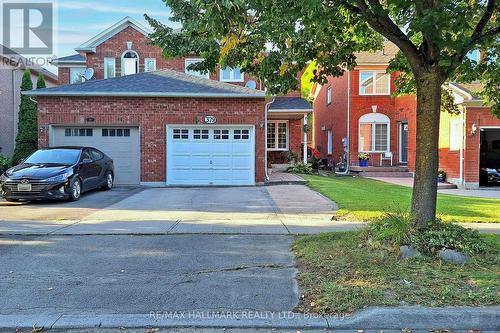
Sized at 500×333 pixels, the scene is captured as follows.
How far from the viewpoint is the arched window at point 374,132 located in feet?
86.3

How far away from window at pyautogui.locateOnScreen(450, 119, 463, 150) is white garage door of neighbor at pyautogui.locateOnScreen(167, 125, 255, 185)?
29.4 ft

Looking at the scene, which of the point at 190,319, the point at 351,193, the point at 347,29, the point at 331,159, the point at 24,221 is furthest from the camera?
the point at 331,159

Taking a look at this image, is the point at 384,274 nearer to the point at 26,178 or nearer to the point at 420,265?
the point at 420,265

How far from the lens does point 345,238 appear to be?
736 centimetres

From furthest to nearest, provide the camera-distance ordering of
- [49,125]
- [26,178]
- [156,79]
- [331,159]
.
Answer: [331,159] → [156,79] → [49,125] → [26,178]

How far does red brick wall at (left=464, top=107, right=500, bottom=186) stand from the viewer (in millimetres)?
19047

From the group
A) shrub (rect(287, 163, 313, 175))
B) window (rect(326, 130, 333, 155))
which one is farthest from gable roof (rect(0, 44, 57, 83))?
window (rect(326, 130, 333, 155))

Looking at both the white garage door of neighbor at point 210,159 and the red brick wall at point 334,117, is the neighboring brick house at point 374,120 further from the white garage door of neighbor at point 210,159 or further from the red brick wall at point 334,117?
the white garage door of neighbor at point 210,159

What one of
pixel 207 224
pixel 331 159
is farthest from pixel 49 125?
pixel 331 159

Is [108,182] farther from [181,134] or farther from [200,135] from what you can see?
[200,135]

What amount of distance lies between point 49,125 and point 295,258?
553 inches

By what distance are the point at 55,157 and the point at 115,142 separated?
3.97m

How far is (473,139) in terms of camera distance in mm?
19141

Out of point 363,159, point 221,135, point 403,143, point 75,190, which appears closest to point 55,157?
point 75,190
